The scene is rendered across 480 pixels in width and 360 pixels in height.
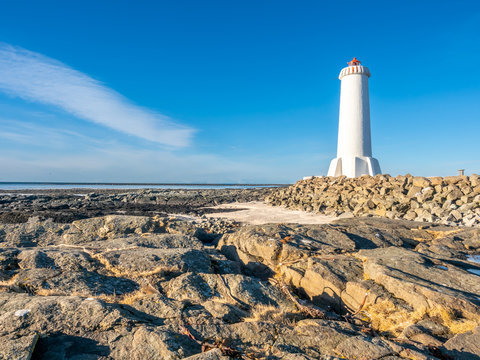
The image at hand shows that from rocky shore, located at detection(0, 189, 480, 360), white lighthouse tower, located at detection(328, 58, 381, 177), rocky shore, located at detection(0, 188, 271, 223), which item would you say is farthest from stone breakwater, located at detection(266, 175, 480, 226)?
rocky shore, located at detection(0, 188, 271, 223)

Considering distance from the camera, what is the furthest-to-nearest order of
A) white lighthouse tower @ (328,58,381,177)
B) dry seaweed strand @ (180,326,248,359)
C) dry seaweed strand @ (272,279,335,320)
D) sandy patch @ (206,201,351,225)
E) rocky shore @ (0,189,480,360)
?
white lighthouse tower @ (328,58,381,177) < sandy patch @ (206,201,351,225) < dry seaweed strand @ (272,279,335,320) < rocky shore @ (0,189,480,360) < dry seaweed strand @ (180,326,248,359)

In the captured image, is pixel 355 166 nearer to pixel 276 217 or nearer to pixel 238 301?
pixel 276 217

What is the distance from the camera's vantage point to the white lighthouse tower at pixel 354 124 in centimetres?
2455

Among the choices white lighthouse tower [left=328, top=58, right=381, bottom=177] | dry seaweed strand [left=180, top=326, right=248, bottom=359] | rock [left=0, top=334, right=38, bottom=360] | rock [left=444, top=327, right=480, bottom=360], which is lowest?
rock [left=444, top=327, right=480, bottom=360]

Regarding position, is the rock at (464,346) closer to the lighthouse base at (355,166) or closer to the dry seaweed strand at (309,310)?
the dry seaweed strand at (309,310)

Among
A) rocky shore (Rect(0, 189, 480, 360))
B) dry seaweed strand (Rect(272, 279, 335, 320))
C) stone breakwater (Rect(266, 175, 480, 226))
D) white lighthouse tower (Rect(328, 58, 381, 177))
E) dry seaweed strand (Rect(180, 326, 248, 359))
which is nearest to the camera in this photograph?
dry seaweed strand (Rect(180, 326, 248, 359))

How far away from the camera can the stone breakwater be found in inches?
514

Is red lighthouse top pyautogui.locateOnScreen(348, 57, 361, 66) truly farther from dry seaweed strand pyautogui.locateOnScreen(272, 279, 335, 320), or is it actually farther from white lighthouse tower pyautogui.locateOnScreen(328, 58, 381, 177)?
dry seaweed strand pyautogui.locateOnScreen(272, 279, 335, 320)

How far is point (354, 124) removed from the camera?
979 inches

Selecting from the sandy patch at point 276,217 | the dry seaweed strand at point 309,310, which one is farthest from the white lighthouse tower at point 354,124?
the dry seaweed strand at point 309,310

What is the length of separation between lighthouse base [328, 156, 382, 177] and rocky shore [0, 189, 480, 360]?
17.2m

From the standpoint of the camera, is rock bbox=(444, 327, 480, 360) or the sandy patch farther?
the sandy patch

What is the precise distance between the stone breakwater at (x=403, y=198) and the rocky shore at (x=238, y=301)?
701 cm

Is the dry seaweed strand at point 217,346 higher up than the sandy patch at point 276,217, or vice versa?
the dry seaweed strand at point 217,346
